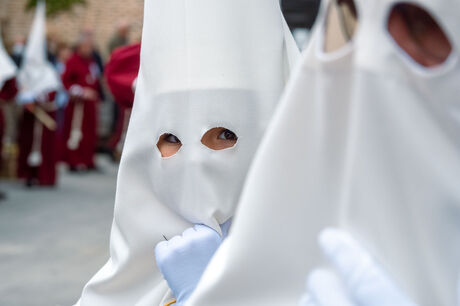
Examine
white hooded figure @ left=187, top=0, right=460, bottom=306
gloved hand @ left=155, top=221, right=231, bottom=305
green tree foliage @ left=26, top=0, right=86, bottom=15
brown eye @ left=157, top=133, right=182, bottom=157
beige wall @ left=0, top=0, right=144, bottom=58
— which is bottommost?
white hooded figure @ left=187, top=0, right=460, bottom=306

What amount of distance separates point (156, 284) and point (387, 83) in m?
1.32

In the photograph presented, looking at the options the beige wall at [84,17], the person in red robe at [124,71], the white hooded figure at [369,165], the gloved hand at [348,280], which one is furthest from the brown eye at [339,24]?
the beige wall at [84,17]

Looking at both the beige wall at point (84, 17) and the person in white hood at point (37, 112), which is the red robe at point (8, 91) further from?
the beige wall at point (84, 17)

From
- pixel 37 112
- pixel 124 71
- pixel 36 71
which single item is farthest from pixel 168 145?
pixel 37 112

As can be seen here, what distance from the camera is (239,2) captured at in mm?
2023

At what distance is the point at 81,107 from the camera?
10.5 meters

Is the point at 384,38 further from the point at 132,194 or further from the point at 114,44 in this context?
the point at 114,44

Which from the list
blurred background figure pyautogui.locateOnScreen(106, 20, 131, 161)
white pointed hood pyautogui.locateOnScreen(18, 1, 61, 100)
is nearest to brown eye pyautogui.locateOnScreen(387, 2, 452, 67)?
blurred background figure pyautogui.locateOnScreen(106, 20, 131, 161)

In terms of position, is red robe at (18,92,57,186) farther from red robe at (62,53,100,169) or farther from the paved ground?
red robe at (62,53,100,169)

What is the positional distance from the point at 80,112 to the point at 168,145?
342 inches

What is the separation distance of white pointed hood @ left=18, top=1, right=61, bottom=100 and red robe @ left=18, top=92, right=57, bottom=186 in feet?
0.93

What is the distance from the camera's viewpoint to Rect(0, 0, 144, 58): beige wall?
46.5 feet

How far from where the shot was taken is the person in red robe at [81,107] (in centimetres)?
1014

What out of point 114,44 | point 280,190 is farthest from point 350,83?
point 114,44
